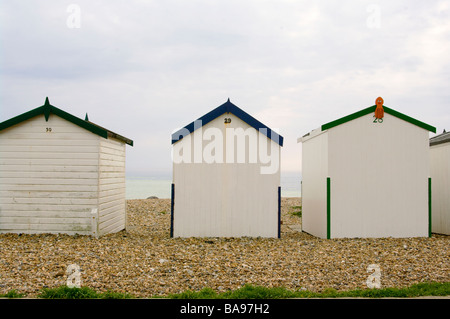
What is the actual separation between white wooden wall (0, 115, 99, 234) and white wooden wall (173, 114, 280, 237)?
257 centimetres

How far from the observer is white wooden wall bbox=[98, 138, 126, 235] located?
1229cm

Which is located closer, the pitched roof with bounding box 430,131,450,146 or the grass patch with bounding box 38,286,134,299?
the grass patch with bounding box 38,286,134,299

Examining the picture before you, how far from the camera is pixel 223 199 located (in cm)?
1199

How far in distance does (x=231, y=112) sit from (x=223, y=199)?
253 cm

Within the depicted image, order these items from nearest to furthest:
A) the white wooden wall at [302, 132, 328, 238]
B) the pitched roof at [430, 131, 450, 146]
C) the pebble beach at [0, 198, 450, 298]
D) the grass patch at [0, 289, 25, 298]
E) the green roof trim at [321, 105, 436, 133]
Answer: the grass patch at [0, 289, 25, 298], the pebble beach at [0, 198, 450, 298], the green roof trim at [321, 105, 436, 133], the white wooden wall at [302, 132, 328, 238], the pitched roof at [430, 131, 450, 146]

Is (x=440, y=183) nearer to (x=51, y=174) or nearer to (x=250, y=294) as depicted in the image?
(x=250, y=294)

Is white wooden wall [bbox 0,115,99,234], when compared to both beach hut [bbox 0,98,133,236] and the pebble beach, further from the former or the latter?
the pebble beach

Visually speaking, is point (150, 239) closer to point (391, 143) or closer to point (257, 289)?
point (257, 289)

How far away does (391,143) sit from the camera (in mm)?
12531

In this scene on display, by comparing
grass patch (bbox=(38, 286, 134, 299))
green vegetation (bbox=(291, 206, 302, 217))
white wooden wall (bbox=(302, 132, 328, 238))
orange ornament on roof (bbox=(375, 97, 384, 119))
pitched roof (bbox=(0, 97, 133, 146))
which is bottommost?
green vegetation (bbox=(291, 206, 302, 217))

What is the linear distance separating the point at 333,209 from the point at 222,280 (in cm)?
586

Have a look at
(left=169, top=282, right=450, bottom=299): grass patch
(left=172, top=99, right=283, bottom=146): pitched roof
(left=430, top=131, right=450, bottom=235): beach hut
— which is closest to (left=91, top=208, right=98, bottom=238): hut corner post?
(left=172, top=99, right=283, bottom=146): pitched roof
